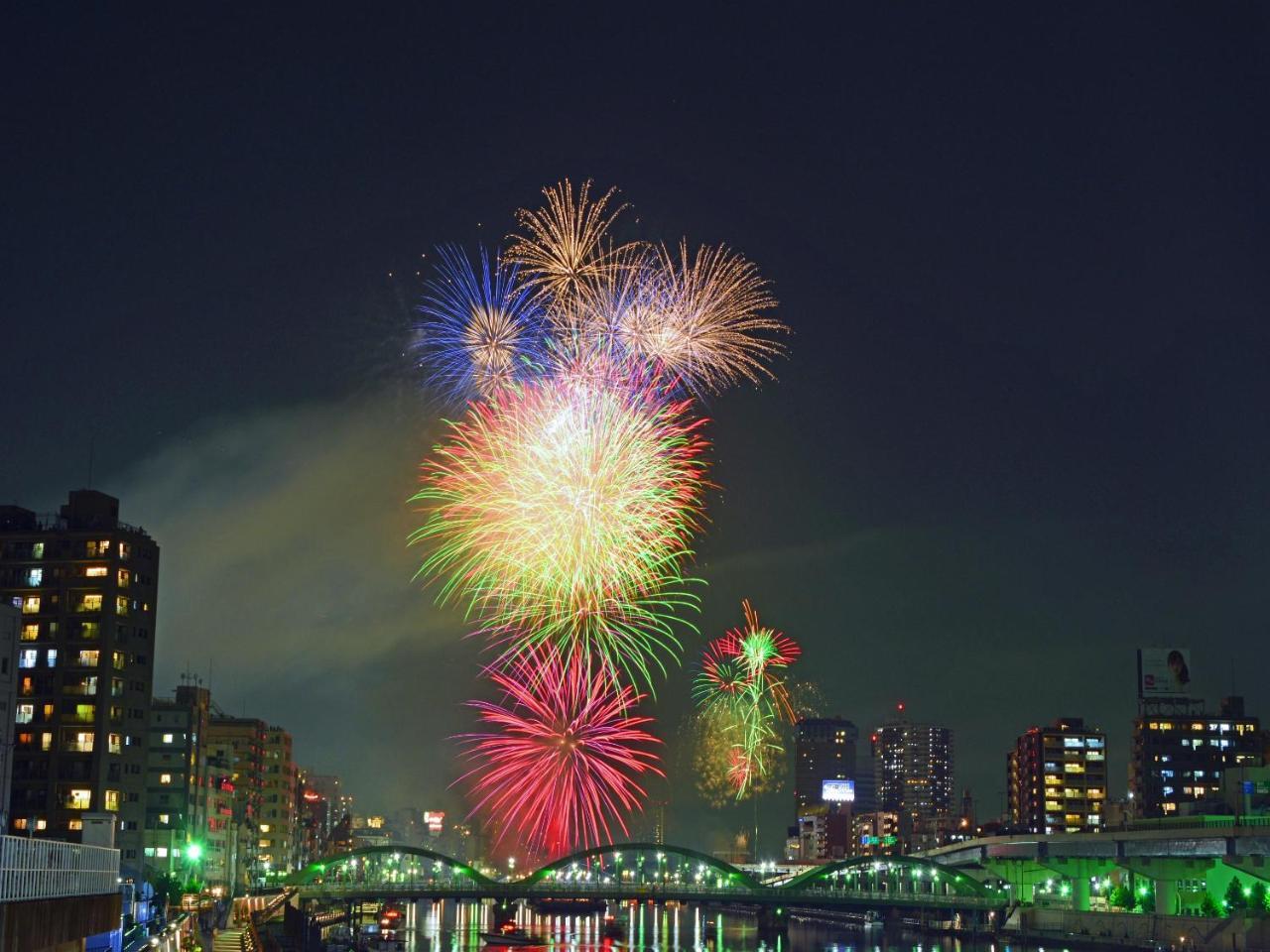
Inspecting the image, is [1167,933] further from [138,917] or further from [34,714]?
[34,714]

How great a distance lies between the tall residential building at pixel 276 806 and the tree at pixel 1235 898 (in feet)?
306

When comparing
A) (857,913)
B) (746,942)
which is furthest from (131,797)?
(857,913)

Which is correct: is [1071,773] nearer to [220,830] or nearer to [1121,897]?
[1121,897]

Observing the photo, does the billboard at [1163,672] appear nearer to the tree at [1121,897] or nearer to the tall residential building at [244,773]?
the tree at [1121,897]

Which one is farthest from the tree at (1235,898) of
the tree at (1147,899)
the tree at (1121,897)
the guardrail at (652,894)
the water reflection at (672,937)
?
the guardrail at (652,894)

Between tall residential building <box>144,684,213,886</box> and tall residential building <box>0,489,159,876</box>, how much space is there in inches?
836

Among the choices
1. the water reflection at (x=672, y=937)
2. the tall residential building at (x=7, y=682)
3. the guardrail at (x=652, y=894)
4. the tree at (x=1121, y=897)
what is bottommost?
the water reflection at (x=672, y=937)

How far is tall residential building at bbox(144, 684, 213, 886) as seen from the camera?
111062mm

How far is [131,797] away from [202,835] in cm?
2911

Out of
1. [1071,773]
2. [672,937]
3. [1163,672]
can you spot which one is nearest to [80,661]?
[672,937]

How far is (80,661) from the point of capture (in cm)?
8488

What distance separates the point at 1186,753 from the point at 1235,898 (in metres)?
92.0

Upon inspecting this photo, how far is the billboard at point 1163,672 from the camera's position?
159375mm

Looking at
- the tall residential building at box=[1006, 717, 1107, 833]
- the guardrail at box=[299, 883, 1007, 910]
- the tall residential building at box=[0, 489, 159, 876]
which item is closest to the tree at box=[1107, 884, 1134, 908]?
the guardrail at box=[299, 883, 1007, 910]
